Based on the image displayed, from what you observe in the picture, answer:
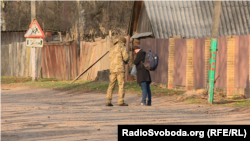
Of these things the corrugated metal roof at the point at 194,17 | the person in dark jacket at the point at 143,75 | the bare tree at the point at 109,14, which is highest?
the bare tree at the point at 109,14

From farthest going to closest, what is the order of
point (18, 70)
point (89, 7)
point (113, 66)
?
1. point (89, 7)
2. point (18, 70)
3. point (113, 66)

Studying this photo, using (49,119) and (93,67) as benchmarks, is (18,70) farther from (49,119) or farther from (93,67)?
(49,119)

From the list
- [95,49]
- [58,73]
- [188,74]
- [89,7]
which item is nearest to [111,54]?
[188,74]

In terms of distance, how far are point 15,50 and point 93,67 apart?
711 centimetres

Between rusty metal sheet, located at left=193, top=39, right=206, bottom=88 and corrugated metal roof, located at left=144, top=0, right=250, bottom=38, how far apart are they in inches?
201

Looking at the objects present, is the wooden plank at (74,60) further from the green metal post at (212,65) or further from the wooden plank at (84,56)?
the green metal post at (212,65)

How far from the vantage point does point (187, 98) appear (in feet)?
46.2

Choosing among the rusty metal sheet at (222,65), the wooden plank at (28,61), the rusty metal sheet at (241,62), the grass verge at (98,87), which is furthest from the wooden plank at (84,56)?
the rusty metal sheet at (241,62)

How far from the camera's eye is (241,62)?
14789 mm

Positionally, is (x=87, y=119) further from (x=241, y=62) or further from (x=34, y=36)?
(x=34, y=36)

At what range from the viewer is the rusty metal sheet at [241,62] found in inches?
576

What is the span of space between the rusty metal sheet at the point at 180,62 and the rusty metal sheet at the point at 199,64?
1.55ft

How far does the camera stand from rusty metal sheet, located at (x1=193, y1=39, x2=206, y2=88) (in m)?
16.2

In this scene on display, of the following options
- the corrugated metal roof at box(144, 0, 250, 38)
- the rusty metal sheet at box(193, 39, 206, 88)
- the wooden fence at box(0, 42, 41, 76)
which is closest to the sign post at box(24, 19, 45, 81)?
the wooden fence at box(0, 42, 41, 76)
